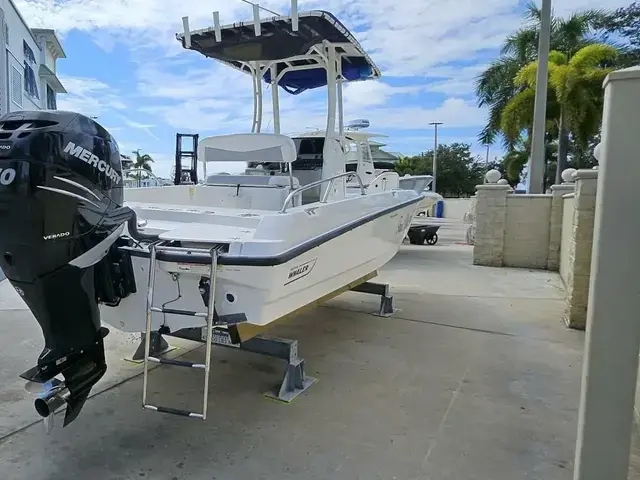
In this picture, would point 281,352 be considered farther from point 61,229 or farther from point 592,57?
point 592,57

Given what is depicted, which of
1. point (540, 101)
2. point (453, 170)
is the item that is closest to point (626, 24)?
point (540, 101)

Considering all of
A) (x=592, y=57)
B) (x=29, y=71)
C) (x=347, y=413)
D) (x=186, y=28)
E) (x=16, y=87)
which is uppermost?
(x=592, y=57)

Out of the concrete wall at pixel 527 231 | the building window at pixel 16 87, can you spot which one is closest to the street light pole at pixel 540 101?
the concrete wall at pixel 527 231

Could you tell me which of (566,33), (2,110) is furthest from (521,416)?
(566,33)

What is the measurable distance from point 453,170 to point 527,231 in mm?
36365

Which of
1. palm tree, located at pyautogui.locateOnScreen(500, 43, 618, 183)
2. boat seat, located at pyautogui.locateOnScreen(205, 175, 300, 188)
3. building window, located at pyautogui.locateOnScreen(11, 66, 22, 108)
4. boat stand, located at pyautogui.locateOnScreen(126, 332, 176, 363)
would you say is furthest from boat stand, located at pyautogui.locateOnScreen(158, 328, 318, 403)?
palm tree, located at pyautogui.locateOnScreen(500, 43, 618, 183)

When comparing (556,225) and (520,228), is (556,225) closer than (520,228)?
Yes

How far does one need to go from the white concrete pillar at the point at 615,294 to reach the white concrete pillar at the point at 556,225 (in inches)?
275

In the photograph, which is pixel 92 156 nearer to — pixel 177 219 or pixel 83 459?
pixel 177 219

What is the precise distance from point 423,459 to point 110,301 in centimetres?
188

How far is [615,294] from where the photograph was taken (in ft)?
5.42

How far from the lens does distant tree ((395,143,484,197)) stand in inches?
1702

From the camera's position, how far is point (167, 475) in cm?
242

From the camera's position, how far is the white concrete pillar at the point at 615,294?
1.63 metres
